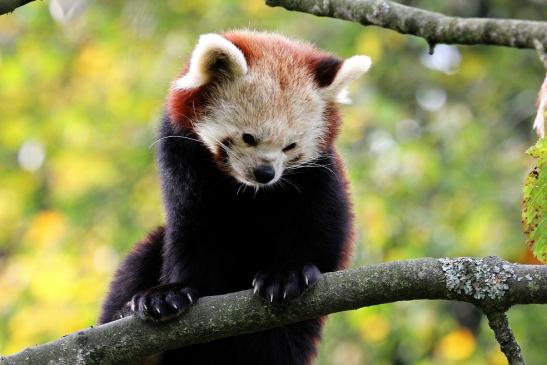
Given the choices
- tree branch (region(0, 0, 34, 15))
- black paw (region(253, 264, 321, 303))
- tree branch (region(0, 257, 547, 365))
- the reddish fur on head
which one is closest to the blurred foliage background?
the reddish fur on head

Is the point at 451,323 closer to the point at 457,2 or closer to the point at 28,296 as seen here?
the point at 457,2

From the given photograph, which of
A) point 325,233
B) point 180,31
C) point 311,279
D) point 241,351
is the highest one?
point 311,279

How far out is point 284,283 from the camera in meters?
2.58

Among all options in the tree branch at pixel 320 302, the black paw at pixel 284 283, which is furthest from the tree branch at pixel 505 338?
the black paw at pixel 284 283

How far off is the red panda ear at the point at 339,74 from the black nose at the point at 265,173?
0.52 metres

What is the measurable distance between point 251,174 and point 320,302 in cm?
70

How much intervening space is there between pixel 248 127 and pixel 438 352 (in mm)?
4084

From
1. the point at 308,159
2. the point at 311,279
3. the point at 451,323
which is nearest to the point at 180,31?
the point at 451,323

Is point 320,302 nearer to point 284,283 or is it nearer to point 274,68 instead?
point 284,283

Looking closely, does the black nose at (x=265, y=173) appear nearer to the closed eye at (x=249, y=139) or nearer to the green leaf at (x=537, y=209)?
the closed eye at (x=249, y=139)

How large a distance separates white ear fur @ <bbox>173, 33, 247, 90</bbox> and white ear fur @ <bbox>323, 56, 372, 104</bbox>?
0.37 m

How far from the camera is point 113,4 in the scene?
7.41m

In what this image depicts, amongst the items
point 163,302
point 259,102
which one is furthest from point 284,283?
point 259,102

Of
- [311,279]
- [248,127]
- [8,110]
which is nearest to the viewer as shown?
[311,279]
